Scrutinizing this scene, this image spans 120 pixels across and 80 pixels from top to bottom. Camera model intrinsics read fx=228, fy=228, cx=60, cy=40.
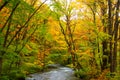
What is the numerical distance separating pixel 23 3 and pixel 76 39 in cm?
1482

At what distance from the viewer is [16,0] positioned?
1131cm

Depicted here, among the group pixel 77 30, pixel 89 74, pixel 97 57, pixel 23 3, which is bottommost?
pixel 89 74

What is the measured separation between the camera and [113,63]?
53.0 ft

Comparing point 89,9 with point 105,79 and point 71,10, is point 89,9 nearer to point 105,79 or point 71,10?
point 71,10

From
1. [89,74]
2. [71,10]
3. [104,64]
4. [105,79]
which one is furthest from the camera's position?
[71,10]

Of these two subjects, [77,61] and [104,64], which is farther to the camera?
[77,61]

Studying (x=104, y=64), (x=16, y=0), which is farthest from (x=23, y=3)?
(x=104, y=64)

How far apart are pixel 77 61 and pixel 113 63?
969 cm

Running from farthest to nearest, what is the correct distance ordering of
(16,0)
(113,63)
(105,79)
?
1. (105,79)
2. (113,63)
3. (16,0)

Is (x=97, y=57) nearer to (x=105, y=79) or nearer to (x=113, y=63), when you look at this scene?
(x=105, y=79)

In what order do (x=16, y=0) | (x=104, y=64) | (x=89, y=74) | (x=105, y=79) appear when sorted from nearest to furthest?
(x=16, y=0) < (x=105, y=79) < (x=104, y=64) < (x=89, y=74)

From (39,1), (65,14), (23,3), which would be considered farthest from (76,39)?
(23,3)

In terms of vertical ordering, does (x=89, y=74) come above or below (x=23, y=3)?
below

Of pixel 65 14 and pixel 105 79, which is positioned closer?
pixel 105 79
